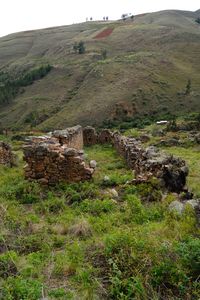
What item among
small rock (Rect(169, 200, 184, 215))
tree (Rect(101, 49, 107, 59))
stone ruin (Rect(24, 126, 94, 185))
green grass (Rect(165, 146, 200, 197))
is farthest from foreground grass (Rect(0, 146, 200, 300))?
tree (Rect(101, 49, 107, 59))

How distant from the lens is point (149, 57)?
83062mm

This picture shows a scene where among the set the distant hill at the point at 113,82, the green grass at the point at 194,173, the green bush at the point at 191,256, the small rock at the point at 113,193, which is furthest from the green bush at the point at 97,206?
the distant hill at the point at 113,82

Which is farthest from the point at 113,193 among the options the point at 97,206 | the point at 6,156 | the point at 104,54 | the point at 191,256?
the point at 104,54

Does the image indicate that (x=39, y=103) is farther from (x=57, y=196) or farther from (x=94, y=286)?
(x=94, y=286)

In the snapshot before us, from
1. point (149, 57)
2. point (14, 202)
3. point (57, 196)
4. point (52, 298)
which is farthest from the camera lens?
point (149, 57)

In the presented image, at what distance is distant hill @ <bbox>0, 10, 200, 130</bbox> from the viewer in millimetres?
61688

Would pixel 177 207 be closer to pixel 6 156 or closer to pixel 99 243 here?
pixel 99 243

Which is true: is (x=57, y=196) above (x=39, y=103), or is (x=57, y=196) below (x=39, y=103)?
above

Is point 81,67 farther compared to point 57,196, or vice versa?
point 81,67

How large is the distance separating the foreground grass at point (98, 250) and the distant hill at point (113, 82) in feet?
161

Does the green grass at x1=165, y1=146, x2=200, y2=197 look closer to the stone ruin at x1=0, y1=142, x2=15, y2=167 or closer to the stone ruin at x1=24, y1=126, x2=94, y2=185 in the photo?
the stone ruin at x1=24, y1=126, x2=94, y2=185

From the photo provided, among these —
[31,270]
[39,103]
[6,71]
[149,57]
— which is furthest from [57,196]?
[6,71]

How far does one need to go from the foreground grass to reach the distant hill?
161ft

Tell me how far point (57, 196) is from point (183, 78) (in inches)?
2631
